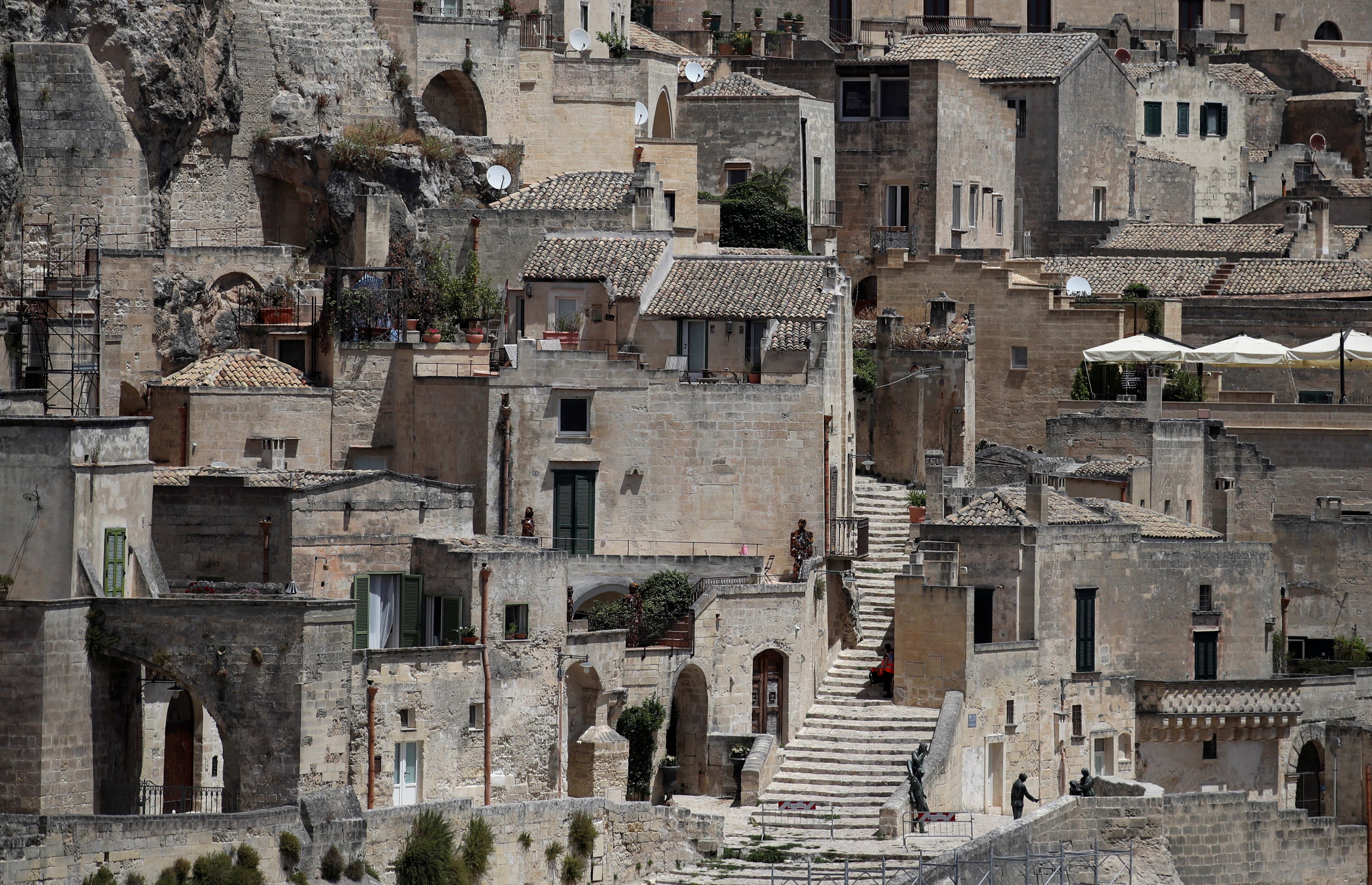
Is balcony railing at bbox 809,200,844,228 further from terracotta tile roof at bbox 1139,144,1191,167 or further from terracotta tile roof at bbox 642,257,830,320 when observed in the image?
terracotta tile roof at bbox 1139,144,1191,167

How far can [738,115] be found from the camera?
2766 inches

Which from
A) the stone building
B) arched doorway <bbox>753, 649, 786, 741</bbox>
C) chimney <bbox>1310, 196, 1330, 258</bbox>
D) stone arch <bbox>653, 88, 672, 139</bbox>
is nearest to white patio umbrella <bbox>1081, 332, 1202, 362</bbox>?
the stone building

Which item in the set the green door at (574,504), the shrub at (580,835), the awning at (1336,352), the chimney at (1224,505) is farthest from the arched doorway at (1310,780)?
the shrub at (580,835)

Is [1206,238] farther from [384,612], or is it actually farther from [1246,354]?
[384,612]

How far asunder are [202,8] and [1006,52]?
25.3 m

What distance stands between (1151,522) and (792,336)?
8.18 meters

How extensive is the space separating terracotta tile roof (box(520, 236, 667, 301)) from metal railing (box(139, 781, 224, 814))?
1610cm

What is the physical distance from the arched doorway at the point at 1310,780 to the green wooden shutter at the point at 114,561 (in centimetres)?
2545

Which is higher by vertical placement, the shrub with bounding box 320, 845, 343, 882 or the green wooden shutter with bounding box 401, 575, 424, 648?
the green wooden shutter with bounding box 401, 575, 424, 648

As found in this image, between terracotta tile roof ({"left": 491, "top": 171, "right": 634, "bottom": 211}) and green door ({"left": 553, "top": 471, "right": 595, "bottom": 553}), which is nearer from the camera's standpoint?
green door ({"left": 553, "top": 471, "right": 595, "bottom": 553})

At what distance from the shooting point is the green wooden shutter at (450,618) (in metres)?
50.3

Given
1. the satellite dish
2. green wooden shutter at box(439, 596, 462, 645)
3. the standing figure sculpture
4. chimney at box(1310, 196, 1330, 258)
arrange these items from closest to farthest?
green wooden shutter at box(439, 596, 462, 645) → the standing figure sculpture → the satellite dish → chimney at box(1310, 196, 1330, 258)

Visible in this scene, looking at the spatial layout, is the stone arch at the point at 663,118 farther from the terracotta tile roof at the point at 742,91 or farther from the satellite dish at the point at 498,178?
the satellite dish at the point at 498,178

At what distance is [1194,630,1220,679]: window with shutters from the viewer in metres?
57.9
